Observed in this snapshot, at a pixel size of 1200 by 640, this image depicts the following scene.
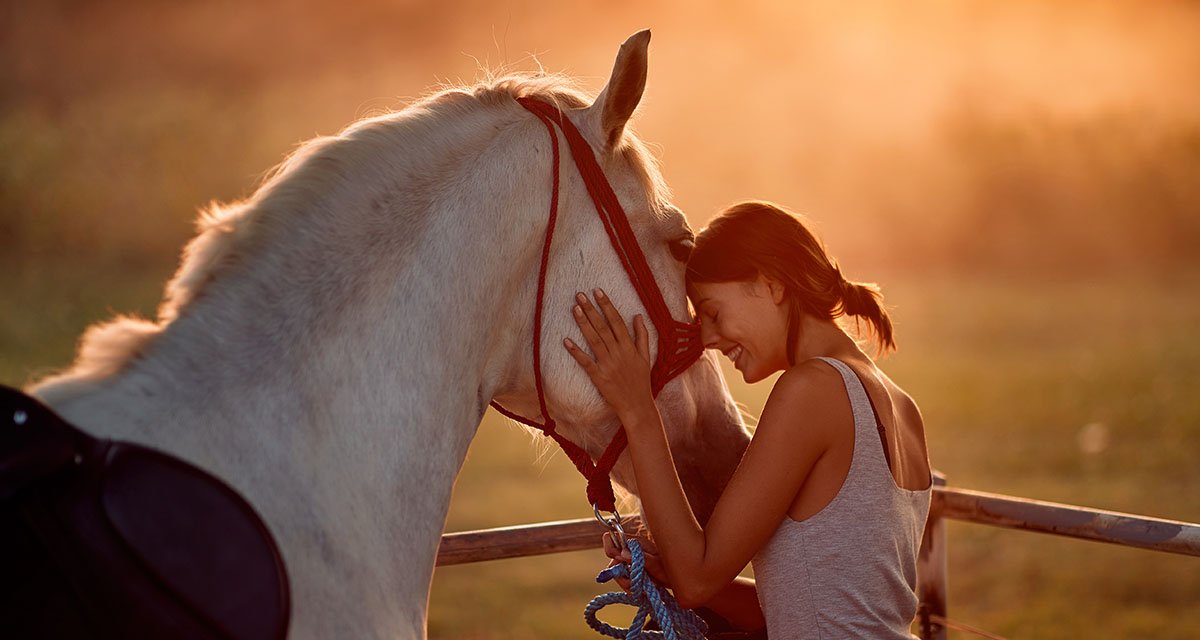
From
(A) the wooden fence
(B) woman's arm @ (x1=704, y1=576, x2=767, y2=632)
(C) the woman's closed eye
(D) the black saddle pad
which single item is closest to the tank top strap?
(C) the woman's closed eye

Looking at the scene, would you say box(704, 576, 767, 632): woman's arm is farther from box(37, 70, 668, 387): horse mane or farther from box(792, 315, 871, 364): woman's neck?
box(37, 70, 668, 387): horse mane

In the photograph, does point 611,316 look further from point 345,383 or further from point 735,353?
point 345,383

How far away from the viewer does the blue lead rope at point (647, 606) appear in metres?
2.08

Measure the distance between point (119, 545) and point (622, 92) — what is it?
113 centimetres

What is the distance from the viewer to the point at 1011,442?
15602 millimetres

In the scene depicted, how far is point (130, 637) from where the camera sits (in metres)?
1.28

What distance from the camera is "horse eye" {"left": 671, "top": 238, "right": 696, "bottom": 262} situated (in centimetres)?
214

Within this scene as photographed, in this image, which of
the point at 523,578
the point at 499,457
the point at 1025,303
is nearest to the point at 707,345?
the point at 523,578

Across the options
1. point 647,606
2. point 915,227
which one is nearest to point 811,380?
point 647,606

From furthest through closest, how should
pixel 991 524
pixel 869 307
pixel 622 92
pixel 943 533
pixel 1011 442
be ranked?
pixel 1011 442
pixel 943 533
pixel 991 524
pixel 869 307
pixel 622 92

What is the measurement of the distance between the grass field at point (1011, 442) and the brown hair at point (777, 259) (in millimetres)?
276

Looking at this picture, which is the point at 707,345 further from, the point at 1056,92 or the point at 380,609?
the point at 1056,92

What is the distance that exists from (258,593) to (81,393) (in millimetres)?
396

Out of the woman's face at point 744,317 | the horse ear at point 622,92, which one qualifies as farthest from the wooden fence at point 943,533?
the horse ear at point 622,92
